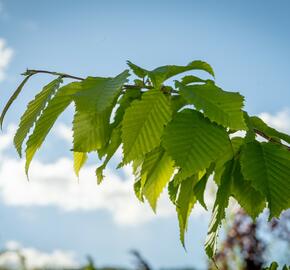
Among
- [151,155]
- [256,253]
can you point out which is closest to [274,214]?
[151,155]

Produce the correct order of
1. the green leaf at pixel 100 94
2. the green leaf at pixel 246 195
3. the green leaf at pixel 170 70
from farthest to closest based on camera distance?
1. the green leaf at pixel 246 195
2. the green leaf at pixel 170 70
3. the green leaf at pixel 100 94

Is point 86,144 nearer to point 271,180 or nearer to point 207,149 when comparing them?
point 207,149

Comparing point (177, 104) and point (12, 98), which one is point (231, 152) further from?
point (12, 98)

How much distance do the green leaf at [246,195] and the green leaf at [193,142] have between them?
6.0 inches

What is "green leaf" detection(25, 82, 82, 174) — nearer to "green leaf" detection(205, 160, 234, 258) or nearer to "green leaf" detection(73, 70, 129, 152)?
"green leaf" detection(73, 70, 129, 152)

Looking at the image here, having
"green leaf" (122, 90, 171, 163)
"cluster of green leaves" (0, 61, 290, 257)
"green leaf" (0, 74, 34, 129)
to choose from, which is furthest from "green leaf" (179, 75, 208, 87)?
"green leaf" (0, 74, 34, 129)

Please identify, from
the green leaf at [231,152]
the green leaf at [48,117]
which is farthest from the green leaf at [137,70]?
the green leaf at [231,152]

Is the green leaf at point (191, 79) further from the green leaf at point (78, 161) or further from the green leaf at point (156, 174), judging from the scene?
the green leaf at point (78, 161)

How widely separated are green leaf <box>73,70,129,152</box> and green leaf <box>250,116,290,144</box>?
30cm

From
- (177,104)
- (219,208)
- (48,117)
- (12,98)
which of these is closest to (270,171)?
(219,208)

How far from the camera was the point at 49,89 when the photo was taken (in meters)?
1.10

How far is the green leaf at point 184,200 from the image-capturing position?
1108 millimetres

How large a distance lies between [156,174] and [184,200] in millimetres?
77

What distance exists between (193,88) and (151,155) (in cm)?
18
